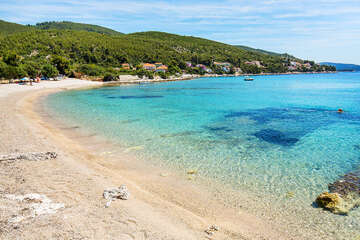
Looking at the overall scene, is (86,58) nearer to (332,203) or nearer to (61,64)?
(61,64)

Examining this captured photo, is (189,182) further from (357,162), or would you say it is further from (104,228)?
(357,162)

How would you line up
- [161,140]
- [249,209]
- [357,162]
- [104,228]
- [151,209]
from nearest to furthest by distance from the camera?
[104,228]
[151,209]
[249,209]
[357,162]
[161,140]

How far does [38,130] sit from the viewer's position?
632 inches

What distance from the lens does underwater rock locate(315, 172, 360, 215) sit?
24.5 feet

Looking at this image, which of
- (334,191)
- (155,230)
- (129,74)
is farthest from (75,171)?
(129,74)

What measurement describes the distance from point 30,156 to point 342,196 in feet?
41.7

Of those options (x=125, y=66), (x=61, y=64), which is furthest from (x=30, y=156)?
(x=125, y=66)

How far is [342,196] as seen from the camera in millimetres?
8242

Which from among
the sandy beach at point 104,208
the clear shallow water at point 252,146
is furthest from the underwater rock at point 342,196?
the sandy beach at point 104,208

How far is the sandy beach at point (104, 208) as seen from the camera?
18.2 feet

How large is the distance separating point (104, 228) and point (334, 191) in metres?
8.16

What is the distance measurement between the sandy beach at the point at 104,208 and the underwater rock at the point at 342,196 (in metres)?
2.29

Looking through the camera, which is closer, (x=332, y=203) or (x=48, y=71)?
(x=332, y=203)

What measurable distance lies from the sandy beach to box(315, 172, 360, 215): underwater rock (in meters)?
2.29
